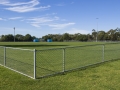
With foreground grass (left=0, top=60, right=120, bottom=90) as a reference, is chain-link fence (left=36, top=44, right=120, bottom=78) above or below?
above

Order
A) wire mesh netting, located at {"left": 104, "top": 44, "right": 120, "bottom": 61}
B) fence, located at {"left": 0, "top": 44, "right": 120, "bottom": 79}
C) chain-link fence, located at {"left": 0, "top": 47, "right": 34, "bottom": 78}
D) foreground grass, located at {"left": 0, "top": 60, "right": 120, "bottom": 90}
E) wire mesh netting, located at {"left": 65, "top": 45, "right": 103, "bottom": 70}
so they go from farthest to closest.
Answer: wire mesh netting, located at {"left": 104, "top": 44, "right": 120, "bottom": 61}
wire mesh netting, located at {"left": 65, "top": 45, "right": 103, "bottom": 70}
chain-link fence, located at {"left": 0, "top": 47, "right": 34, "bottom": 78}
fence, located at {"left": 0, "top": 44, "right": 120, "bottom": 79}
foreground grass, located at {"left": 0, "top": 60, "right": 120, "bottom": 90}

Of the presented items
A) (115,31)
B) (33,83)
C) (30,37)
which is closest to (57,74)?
Answer: (33,83)

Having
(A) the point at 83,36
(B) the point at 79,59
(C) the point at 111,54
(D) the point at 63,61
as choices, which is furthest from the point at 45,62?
(A) the point at 83,36

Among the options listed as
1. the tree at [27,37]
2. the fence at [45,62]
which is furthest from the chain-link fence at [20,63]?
the tree at [27,37]

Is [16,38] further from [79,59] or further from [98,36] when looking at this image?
[79,59]

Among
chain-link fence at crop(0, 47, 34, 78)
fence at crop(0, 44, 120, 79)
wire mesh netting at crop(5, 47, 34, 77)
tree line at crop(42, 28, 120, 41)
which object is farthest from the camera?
tree line at crop(42, 28, 120, 41)

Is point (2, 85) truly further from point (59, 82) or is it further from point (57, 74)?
point (57, 74)

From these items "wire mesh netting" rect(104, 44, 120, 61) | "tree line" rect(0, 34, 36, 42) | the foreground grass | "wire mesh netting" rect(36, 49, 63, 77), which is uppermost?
"tree line" rect(0, 34, 36, 42)

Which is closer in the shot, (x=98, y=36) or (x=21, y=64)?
(x=21, y=64)

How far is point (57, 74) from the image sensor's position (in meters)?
7.95

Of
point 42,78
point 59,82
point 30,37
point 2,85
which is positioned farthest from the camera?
point 30,37

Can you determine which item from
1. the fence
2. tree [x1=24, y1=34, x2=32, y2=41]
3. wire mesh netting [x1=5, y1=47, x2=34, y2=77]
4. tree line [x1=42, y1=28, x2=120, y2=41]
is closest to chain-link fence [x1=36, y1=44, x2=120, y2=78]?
the fence

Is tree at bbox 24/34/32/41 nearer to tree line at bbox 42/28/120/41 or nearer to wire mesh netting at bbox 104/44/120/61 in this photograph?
tree line at bbox 42/28/120/41

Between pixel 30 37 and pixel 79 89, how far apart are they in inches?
4875
